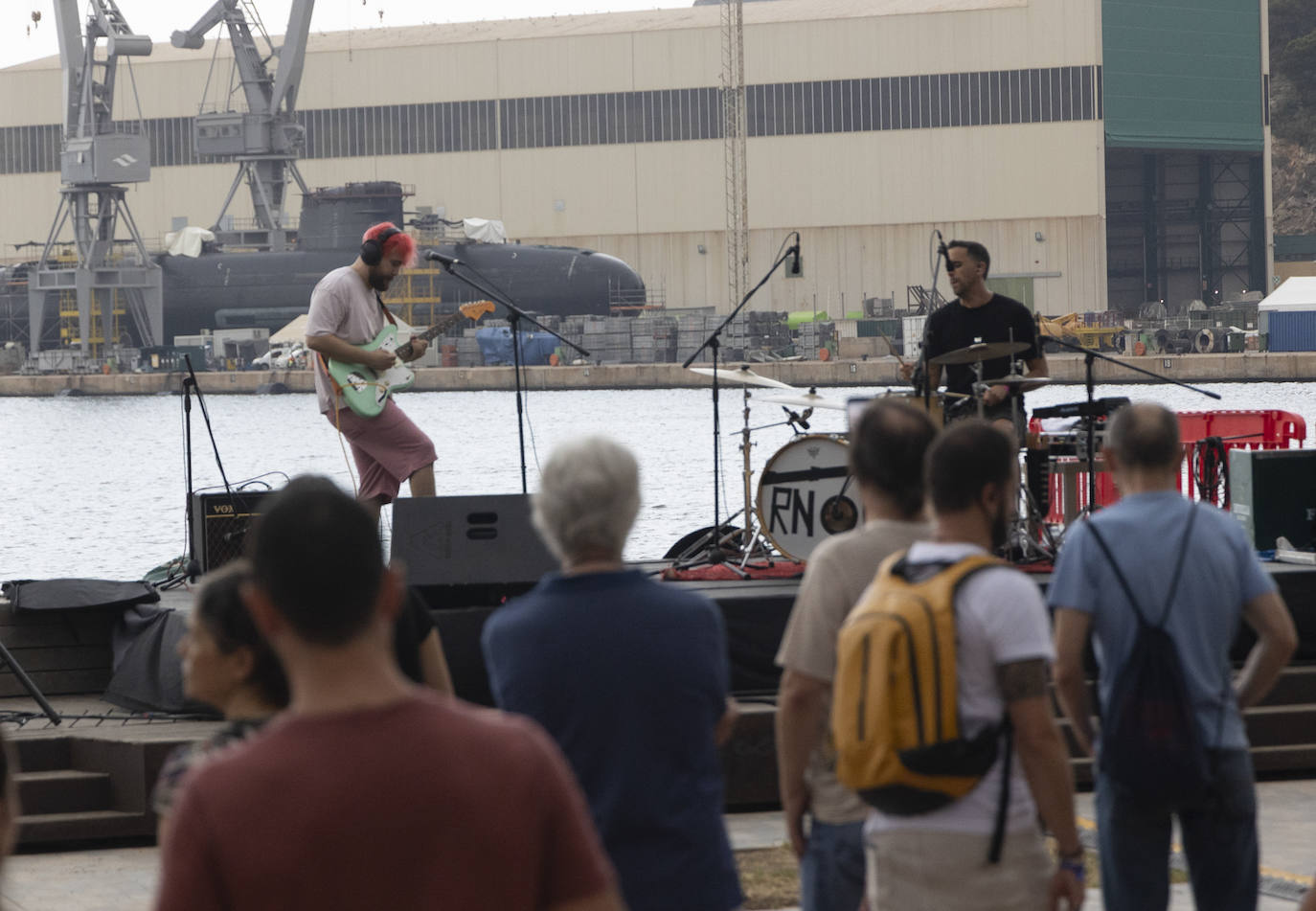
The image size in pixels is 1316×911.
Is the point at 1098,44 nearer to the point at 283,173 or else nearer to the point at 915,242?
the point at 915,242

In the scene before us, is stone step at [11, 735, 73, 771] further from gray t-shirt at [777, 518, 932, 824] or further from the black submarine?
the black submarine

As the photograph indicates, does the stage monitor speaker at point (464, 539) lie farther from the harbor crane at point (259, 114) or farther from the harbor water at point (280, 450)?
the harbor crane at point (259, 114)

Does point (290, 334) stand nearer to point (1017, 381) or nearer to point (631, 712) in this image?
point (1017, 381)

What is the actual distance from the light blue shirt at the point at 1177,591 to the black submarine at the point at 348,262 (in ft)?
197

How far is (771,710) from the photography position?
6.91 metres

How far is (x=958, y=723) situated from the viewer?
305 cm

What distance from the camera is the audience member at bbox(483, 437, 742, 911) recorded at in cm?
287

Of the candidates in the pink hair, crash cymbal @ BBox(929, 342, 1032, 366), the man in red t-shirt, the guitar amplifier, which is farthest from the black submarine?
the man in red t-shirt

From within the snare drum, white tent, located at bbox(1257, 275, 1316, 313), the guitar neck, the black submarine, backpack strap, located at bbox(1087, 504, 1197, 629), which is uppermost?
the black submarine

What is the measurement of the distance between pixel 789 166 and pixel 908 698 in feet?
204

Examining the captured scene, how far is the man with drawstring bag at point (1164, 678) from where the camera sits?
3.46 m

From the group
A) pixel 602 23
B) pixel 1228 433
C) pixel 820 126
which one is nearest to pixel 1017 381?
pixel 1228 433

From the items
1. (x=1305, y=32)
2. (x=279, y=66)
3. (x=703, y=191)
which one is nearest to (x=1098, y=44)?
(x=703, y=191)

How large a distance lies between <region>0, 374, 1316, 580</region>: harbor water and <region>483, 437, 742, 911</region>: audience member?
5.74 metres
